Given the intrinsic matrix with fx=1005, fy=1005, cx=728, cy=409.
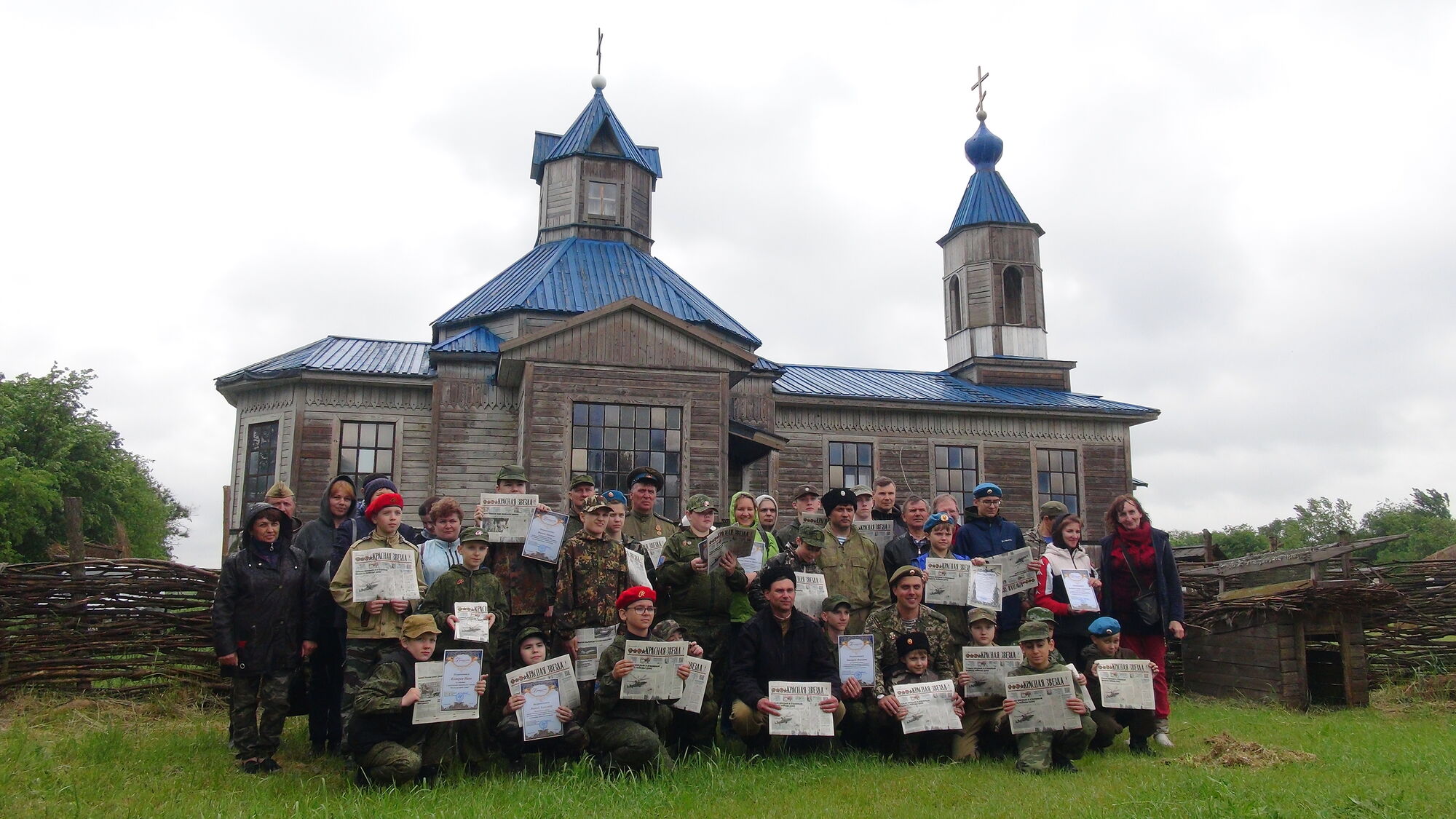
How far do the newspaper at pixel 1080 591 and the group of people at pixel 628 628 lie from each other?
7 cm

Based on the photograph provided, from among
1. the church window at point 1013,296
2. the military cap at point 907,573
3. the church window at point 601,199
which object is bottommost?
the military cap at point 907,573

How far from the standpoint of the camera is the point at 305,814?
17.5 ft

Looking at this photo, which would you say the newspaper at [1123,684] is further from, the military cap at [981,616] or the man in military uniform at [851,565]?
the man in military uniform at [851,565]

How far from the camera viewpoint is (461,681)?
20.7 ft

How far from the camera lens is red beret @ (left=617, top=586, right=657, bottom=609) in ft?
21.6

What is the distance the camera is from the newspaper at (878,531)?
858cm

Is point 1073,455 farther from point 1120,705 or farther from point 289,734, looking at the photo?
point 289,734

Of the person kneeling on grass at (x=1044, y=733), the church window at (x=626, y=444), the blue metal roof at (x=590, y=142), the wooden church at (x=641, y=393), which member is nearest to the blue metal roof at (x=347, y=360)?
the wooden church at (x=641, y=393)

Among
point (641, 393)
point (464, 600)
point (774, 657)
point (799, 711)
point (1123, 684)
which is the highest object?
point (641, 393)

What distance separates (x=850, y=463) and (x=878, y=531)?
12834 mm

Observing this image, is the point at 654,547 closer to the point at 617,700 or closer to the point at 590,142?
the point at 617,700

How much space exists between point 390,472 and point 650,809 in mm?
13389

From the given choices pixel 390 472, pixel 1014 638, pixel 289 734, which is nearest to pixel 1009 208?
pixel 390 472

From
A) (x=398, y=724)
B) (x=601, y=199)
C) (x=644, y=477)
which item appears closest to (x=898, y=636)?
(x=644, y=477)
